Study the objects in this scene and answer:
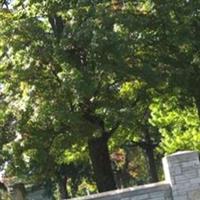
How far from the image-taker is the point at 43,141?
1970 centimetres

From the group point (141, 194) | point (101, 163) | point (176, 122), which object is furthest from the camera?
point (176, 122)

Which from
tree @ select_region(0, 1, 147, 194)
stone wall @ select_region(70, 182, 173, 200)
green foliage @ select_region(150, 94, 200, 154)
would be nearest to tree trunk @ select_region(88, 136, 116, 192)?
tree @ select_region(0, 1, 147, 194)

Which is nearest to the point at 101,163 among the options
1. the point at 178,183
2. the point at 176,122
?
the point at 176,122

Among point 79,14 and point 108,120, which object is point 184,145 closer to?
point 108,120

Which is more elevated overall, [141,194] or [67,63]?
[67,63]

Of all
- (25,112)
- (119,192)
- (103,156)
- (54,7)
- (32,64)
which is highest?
(54,7)

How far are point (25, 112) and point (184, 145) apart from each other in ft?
30.9

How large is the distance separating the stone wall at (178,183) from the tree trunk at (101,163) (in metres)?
8.74

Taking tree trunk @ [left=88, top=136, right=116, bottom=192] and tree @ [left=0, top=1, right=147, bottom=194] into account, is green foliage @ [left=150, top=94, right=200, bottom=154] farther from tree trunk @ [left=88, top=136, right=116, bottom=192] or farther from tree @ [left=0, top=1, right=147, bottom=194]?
tree @ [left=0, top=1, right=147, bottom=194]

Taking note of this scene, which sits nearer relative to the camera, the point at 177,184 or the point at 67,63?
the point at 177,184

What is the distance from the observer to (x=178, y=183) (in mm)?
12383

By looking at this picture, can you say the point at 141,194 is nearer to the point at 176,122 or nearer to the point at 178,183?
the point at 178,183

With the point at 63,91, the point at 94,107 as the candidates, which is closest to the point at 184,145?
the point at 94,107

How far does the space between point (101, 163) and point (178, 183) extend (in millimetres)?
9094
